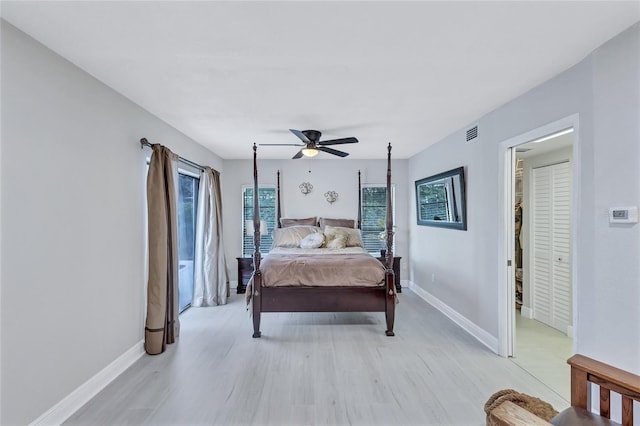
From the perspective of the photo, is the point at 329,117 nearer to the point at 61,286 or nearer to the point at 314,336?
the point at 314,336

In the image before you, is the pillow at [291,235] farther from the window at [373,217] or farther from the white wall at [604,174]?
the white wall at [604,174]

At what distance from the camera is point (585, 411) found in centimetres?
139

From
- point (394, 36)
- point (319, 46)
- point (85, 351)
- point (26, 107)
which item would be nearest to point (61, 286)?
point (85, 351)

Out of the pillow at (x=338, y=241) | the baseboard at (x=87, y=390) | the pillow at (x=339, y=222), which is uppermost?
the pillow at (x=339, y=222)

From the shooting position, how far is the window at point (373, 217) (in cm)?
582

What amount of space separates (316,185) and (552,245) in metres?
3.75

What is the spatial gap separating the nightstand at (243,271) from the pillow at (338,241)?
151cm

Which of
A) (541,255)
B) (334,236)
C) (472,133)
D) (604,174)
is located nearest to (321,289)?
(334,236)

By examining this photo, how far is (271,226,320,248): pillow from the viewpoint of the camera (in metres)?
5.09

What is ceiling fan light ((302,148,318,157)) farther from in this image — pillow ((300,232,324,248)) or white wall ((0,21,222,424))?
white wall ((0,21,222,424))

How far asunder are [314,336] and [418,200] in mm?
3002

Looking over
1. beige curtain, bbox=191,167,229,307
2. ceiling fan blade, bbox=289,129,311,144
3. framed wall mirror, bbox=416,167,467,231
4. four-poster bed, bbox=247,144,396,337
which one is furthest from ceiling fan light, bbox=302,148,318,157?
framed wall mirror, bbox=416,167,467,231

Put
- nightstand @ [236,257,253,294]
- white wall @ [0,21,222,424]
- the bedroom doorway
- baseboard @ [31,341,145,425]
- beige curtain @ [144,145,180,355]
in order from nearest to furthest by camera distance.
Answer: white wall @ [0,21,222,424] < baseboard @ [31,341,145,425] < the bedroom doorway < beige curtain @ [144,145,180,355] < nightstand @ [236,257,253,294]

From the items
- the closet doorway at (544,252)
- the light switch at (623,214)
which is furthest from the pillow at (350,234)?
the light switch at (623,214)
